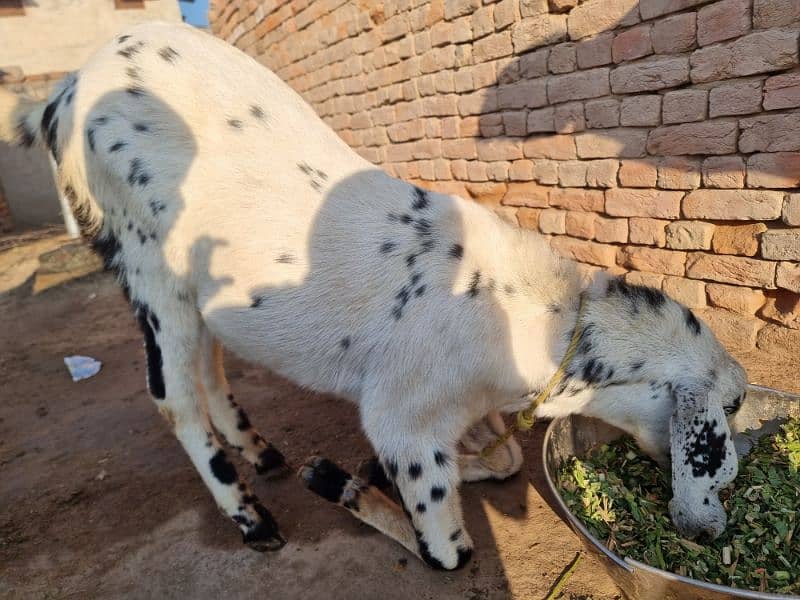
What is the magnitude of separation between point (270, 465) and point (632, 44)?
130 inches

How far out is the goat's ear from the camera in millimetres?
1924

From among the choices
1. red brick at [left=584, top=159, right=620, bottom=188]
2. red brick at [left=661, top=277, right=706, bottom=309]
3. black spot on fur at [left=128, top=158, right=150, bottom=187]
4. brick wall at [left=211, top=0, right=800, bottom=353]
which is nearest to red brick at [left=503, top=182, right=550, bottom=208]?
brick wall at [left=211, top=0, right=800, bottom=353]

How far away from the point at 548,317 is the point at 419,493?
35.4 inches

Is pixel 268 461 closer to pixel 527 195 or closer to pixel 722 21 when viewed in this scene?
pixel 527 195

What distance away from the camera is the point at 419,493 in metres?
2.31

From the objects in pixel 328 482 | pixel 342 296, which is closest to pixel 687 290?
pixel 342 296

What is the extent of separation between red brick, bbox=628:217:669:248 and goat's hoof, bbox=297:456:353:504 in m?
2.43

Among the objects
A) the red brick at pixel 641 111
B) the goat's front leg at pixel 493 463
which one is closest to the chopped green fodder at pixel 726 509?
the goat's front leg at pixel 493 463

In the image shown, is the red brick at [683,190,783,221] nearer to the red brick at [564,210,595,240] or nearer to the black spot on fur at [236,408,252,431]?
the red brick at [564,210,595,240]

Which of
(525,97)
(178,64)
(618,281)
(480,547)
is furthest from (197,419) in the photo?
(525,97)

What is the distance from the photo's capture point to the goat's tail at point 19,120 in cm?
292

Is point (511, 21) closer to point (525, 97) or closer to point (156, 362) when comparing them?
point (525, 97)

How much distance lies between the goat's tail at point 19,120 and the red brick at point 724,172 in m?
3.66

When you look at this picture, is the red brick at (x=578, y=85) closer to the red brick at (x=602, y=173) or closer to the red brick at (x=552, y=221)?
the red brick at (x=602, y=173)
